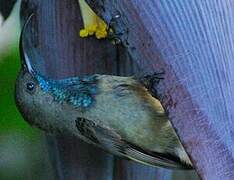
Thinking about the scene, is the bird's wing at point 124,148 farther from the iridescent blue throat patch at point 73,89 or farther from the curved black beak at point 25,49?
the curved black beak at point 25,49

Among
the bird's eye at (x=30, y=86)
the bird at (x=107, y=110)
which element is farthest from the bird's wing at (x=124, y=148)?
the bird's eye at (x=30, y=86)

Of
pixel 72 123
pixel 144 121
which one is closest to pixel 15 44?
pixel 72 123

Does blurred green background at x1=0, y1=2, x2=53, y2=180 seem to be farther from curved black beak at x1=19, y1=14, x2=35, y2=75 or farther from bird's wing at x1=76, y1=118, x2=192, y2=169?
bird's wing at x1=76, y1=118, x2=192, y2=169

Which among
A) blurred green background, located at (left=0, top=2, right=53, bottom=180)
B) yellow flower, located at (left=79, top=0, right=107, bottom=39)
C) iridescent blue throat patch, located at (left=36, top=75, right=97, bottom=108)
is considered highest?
yellow flower, located at (left=79, top=0, right=107, bottom=39)

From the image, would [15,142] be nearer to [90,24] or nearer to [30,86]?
[30,86]

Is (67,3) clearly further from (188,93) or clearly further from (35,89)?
(188,93)

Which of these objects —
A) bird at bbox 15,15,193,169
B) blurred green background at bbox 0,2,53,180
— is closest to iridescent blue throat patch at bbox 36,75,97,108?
bird at bbox 15,15,193,169

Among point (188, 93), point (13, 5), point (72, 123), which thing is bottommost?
point (72, 123)
